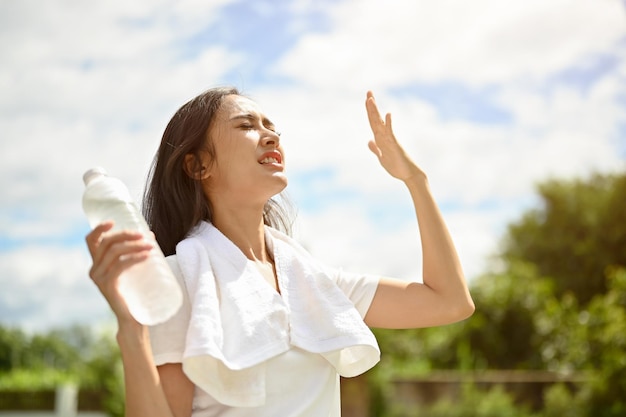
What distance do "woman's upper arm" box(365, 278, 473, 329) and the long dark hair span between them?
51 centimetres

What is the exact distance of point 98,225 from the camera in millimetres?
1618

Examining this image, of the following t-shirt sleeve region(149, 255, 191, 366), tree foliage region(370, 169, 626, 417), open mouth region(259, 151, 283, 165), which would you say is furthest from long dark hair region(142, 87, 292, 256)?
tree foliage region(370, 169, 626, 417)

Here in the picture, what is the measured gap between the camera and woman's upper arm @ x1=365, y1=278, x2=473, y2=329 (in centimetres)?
220

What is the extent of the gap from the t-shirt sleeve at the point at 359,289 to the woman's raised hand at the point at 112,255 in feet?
2.42

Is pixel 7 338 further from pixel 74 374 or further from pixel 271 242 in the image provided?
pixel 271 242

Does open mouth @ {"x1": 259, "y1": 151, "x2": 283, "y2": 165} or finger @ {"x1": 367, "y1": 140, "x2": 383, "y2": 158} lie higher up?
finger @ {"x1": 367, "y1": 140, "x2": 383, "y2": 158}

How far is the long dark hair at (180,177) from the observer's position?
2.16 meters


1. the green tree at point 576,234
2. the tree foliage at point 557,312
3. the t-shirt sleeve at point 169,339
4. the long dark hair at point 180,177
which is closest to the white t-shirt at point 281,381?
the t-shirt sleeve at point 169,339

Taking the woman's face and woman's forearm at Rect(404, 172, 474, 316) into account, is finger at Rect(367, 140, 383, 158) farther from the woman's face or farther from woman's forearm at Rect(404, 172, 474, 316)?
the woman's face

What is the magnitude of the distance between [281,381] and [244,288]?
0.76ft

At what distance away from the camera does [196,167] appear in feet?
7.09

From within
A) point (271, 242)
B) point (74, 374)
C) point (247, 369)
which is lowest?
point (74, 374)

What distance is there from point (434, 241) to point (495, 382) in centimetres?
900

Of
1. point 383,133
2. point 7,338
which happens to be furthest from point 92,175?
point 7,338
